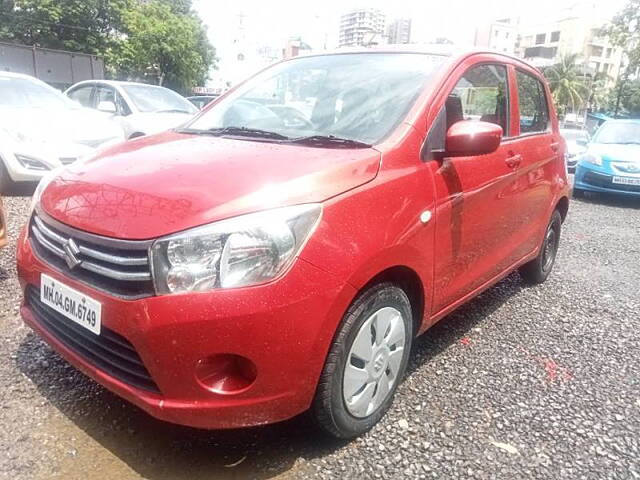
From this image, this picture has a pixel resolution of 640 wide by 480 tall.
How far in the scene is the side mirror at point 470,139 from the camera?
92.4 inches

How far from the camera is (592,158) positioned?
28.7ft

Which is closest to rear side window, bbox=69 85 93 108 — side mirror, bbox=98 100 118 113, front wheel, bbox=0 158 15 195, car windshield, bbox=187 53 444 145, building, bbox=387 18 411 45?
side mirror, bbox=98 100 118 113

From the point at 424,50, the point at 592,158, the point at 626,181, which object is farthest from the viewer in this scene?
the point at 592,158

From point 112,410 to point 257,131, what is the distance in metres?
1.46

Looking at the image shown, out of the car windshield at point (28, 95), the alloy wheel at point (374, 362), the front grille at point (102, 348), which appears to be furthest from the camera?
the car windshield at point (28, 95)

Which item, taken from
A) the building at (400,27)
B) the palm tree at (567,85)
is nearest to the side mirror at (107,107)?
the building at (400,27)

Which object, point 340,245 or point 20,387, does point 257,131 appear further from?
point 20,387

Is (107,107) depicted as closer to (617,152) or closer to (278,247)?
(278,247)

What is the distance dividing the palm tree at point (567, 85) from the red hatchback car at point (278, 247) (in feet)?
180

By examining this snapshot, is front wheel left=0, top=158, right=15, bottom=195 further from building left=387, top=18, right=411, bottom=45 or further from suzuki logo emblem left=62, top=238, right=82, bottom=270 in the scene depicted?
building left=387, top=18, right=411, bottom=45

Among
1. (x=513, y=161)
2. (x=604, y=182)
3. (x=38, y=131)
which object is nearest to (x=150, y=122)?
(x=38, y=131)

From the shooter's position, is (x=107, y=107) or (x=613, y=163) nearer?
(x=107, y=107)

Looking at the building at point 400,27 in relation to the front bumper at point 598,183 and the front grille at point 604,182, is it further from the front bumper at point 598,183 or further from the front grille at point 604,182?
the front grille at point 604,182

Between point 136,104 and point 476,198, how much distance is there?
7089mm
